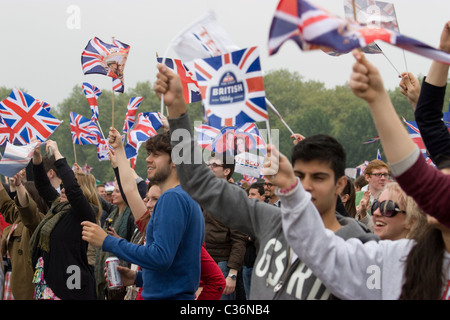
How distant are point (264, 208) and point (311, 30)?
1.11 metres

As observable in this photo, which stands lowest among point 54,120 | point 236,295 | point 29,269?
point 236,295

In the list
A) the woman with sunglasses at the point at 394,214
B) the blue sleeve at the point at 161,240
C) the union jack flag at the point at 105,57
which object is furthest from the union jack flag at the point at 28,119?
the woman with sunglasses at the point at 394,214

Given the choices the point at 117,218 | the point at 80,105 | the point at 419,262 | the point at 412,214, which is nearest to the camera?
the point at 419,262

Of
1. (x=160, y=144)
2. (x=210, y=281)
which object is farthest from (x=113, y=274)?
(x=160, y=144)

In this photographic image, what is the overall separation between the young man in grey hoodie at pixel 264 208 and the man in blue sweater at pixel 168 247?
Result: 2.76 ft

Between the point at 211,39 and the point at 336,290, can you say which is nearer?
the point at 336,290

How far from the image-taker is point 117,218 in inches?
285

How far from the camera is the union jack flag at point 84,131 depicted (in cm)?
1077

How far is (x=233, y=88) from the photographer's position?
3238 mm

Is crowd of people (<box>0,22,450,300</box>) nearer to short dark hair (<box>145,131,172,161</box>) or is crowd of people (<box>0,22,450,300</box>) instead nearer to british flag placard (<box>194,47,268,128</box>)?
short dark hair (<box>145,131,172,161</box>)

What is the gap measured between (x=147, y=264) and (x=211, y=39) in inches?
56.8

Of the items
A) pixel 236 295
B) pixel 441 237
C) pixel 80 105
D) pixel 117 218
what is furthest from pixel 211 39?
pixel 80 105

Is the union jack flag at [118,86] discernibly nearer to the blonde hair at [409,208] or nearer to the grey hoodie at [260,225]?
the blonde hair at [409,208]

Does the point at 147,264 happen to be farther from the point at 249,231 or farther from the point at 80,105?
the point at 80,105
